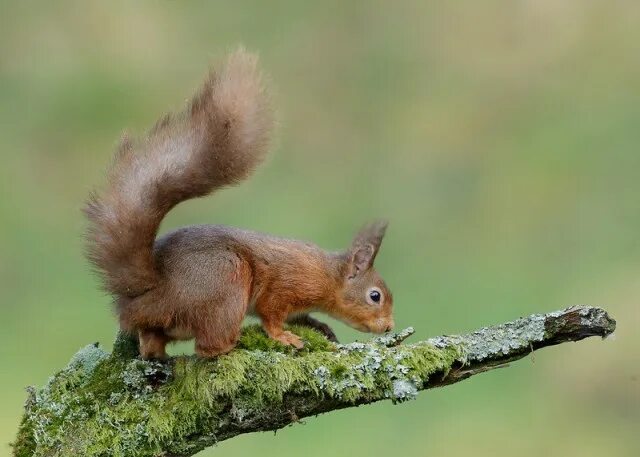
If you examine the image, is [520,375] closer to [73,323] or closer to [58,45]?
[73,323]

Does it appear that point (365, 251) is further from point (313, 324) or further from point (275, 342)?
point (275, 342)

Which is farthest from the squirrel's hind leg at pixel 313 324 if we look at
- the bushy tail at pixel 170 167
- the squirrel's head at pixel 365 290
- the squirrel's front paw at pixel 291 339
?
the bushy tail at pixel 170 167

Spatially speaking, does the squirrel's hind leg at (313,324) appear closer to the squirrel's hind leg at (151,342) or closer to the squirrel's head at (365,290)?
the squirrel's head at (365,290)

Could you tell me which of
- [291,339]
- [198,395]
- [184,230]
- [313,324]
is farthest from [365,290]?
[198,395]

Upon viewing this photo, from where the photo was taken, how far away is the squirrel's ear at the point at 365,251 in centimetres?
271

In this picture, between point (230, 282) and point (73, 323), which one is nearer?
point (230, 282)

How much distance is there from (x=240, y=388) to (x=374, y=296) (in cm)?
67

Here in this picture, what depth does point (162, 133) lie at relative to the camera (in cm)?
227

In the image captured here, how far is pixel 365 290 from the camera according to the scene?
272cm

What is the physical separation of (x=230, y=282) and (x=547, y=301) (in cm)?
244

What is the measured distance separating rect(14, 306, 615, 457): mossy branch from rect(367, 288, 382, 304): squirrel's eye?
1.50 ft

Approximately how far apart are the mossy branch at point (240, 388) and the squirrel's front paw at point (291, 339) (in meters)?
0.10

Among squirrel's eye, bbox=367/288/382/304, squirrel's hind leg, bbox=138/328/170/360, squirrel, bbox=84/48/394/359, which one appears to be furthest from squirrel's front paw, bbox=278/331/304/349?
squirrel's eye, bbox=367/288/382/304

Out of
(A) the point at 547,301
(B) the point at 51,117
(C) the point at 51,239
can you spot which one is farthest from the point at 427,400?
(B) the point at 51,117
